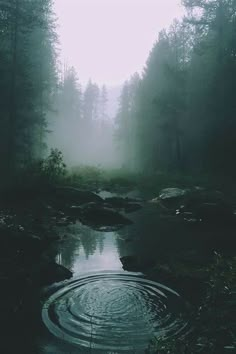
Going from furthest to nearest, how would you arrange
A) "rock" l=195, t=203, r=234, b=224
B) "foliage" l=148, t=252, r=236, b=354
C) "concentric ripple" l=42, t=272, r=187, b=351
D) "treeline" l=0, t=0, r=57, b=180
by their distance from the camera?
"treeline" l=0, t=0, r=57, b=180
"rock" l=195, t=203, r=234, b=224
"concentric ripple" l=42, t=272, r=187, b=351
"foliage" l=148, t=252, r=236, b=354

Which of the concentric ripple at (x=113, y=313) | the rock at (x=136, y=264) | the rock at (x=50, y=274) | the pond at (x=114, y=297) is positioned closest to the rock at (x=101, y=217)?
the pond at (x=114, y=297)

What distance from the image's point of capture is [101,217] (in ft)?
46.1

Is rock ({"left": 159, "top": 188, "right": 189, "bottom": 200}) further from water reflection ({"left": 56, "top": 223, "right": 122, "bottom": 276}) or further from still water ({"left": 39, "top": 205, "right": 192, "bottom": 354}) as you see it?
still water ({"left": 39, "top": 205, "right": 192, "bottom": 354})

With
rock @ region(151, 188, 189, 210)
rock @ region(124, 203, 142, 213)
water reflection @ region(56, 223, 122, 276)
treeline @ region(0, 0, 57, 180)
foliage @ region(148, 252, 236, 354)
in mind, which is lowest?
water reflection @ region(56, 223, 122, 276)

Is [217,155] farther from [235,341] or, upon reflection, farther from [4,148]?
[235,341]

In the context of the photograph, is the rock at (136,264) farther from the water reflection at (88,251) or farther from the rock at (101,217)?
the rock at (101,217)

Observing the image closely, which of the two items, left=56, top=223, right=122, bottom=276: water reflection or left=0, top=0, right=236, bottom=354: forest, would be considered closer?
left=0, top=0, right=236, bottom=354: forest

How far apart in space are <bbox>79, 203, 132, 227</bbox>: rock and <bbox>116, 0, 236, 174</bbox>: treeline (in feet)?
45.6

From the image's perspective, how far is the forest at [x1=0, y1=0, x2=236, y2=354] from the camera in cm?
514

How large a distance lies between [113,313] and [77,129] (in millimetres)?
65118

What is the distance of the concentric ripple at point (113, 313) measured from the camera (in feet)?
16.6

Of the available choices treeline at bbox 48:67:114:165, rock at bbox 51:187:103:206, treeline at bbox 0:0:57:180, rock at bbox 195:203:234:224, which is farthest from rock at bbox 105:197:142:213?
treeline at bbox 48:67:114:165

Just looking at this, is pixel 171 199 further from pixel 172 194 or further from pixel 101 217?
pixel 101 217

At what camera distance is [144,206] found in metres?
17.2
